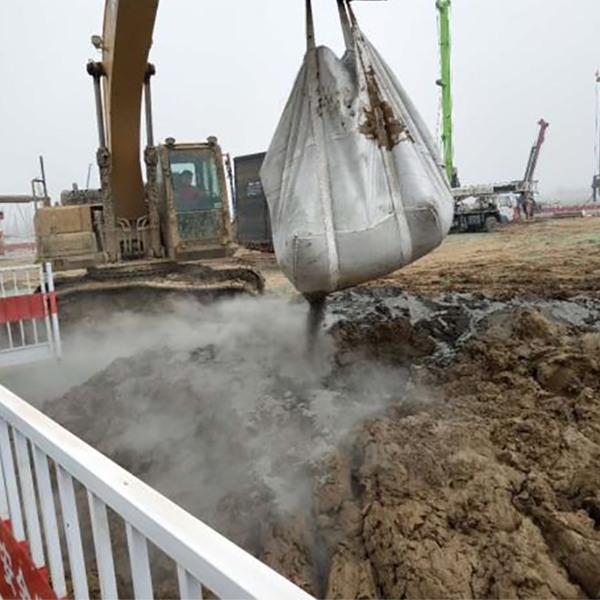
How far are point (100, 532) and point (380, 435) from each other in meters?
1.92

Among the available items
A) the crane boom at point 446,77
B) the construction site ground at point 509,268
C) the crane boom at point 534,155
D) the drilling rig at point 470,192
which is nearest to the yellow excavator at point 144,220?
the construction site ground at point 509,268

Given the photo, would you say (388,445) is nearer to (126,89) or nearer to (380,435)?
(380,435)

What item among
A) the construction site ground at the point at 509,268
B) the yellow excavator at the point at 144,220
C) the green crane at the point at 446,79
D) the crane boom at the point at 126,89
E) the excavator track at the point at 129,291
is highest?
the green crane at the point at 446,79

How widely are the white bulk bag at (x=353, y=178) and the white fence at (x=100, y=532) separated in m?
1.65

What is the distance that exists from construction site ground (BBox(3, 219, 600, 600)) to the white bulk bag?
0.97m

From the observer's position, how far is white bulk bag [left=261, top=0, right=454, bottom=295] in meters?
3.11

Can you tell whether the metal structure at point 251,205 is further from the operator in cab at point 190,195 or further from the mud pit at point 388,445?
the mud pit at point 388,445

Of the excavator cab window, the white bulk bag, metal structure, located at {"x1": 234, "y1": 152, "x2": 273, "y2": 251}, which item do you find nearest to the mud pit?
the white bulk bag

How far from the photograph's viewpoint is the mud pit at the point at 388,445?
2402 millimetres

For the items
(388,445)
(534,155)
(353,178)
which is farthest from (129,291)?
(534,155)

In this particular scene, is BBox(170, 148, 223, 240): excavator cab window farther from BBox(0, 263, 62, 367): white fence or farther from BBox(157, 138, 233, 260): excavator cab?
BBox(0, 263, 62, 367): white fence

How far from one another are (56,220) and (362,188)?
553cm

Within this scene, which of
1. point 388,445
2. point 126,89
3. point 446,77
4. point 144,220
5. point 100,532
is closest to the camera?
point 100,532

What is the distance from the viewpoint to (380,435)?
318 cm
